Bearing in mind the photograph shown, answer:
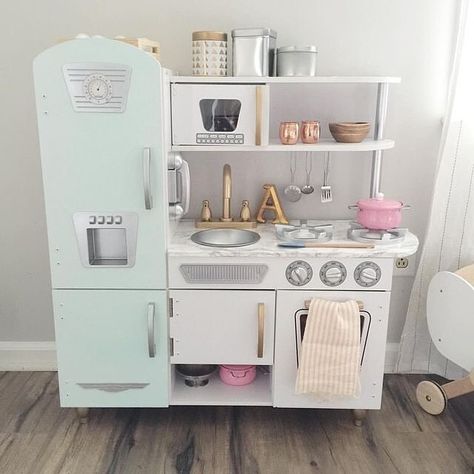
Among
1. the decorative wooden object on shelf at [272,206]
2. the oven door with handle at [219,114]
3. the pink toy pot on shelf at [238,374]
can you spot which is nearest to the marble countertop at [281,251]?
the decorative wooden object on shelf at [272,206]

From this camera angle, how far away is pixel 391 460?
6.83ft

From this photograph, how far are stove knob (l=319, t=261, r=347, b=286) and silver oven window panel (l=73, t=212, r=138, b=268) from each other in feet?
2.34

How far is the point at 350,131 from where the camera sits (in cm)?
221

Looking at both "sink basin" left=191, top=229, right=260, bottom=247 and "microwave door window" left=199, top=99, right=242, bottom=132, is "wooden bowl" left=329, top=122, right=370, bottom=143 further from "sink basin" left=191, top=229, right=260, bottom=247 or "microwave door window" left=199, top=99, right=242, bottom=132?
"sink basin" left=191, top=229, right=260, bottom=247

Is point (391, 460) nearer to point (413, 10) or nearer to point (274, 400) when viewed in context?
point (274, 400)

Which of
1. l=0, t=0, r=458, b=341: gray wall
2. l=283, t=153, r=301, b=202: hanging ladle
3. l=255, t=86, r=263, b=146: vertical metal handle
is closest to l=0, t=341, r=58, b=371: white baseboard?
l=0, t=0, r=458, b=341: gray wall

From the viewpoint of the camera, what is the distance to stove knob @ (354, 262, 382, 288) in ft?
6.79

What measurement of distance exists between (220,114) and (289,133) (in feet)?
0.93

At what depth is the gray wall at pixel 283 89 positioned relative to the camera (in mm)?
2340

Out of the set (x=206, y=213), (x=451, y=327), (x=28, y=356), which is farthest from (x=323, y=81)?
(x=28, y=356)

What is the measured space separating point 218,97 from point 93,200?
63 centimetres

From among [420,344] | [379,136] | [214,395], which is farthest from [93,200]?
[420,344]

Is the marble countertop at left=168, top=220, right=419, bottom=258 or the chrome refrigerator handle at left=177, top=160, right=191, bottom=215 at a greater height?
the chrome refrigerator handle at left=177, top=160, right=191, bottom=215

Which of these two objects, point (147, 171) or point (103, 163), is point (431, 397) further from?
point (103, 163)
